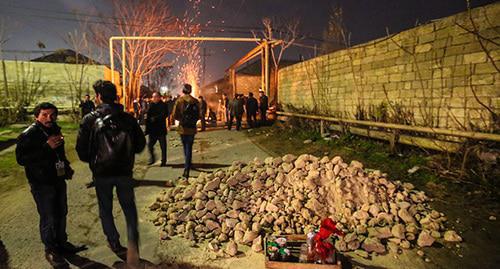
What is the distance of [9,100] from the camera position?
1664 cm

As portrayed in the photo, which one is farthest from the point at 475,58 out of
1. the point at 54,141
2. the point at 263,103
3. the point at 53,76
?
the point at 53,76

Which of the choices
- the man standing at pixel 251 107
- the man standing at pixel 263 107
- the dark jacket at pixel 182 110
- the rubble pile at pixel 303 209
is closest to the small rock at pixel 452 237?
the rubble pile at pixel 303 209

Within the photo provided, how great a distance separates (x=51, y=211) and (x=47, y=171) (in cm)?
42

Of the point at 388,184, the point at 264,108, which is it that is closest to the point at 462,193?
the point at 388,184

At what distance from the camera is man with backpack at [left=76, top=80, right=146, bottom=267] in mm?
2662

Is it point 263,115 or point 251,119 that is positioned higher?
point 263,115

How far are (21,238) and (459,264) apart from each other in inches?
204

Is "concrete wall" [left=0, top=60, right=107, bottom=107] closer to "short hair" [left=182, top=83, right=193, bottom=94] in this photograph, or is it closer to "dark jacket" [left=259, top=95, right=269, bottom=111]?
"dark jacket" [left=259, top=95, right=269, bottom=111]

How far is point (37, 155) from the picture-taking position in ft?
9.21

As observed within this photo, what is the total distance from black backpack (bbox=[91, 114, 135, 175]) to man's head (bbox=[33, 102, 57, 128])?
26.8 inches

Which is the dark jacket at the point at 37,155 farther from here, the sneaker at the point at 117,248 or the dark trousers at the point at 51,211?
the sneaker at the point at 117,248

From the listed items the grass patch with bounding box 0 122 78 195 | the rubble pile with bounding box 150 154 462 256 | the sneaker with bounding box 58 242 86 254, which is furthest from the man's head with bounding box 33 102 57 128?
the grass patch with bounding box 0 122 78 195

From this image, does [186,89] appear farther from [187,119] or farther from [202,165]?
[202,165]

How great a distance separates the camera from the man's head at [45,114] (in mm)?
2900
